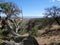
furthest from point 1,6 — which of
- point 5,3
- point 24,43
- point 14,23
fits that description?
point 24,43

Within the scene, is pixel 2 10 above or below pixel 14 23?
above

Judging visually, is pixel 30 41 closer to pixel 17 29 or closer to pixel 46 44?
pixel 46 44

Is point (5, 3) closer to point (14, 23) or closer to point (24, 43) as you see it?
point (14, 23)

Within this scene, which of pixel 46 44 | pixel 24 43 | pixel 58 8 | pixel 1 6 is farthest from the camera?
pixel 58 8

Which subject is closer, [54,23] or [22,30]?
[22,30]

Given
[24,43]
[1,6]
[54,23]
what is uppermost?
[1,6]

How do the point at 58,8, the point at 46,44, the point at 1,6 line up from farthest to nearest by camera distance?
the point at 58,8
the point at 1,6
the point at 46,44

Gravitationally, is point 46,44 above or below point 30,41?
below

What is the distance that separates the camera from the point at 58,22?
2817 cm

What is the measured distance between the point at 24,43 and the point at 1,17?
10.2m

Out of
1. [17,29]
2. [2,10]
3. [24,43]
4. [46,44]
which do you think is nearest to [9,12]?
[2,10]

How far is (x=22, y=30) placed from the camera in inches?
900

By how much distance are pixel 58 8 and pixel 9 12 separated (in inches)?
366

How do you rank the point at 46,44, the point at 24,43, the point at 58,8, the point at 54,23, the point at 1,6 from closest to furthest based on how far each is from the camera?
the point at 24,43 → the point at 46,44 → the point at 1,6 → the point at 58,8 → the point at 54,23
